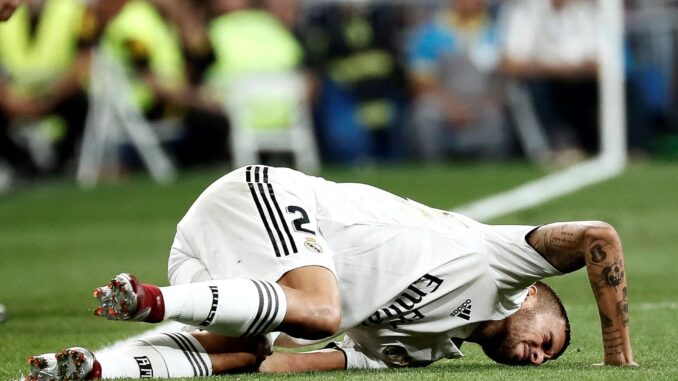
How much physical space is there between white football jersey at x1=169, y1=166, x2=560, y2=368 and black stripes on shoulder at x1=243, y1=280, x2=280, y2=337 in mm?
228

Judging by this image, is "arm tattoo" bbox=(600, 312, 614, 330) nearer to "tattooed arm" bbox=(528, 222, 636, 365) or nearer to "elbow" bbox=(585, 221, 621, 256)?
"tattooed arm" bbox=(528, 222, 636, 365)

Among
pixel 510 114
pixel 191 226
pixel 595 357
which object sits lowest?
pixel 595 357

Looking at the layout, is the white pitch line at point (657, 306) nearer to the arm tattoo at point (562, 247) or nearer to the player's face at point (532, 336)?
the player's face at point (532, 336)

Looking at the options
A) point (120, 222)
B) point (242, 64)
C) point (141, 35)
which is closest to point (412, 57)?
point (242, 64)

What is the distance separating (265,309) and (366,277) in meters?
0.60

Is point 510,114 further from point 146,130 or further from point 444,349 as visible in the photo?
point 444,349

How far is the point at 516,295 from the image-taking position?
20.4 feet

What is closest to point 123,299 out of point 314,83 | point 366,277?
point 366,277

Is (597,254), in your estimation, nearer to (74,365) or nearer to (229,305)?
(229,305)

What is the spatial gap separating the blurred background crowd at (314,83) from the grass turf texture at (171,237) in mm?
567

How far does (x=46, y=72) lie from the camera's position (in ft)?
59.8

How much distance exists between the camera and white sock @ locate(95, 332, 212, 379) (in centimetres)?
569

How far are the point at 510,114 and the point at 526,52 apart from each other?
86 centimetres

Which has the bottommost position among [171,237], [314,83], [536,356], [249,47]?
[536,356]
